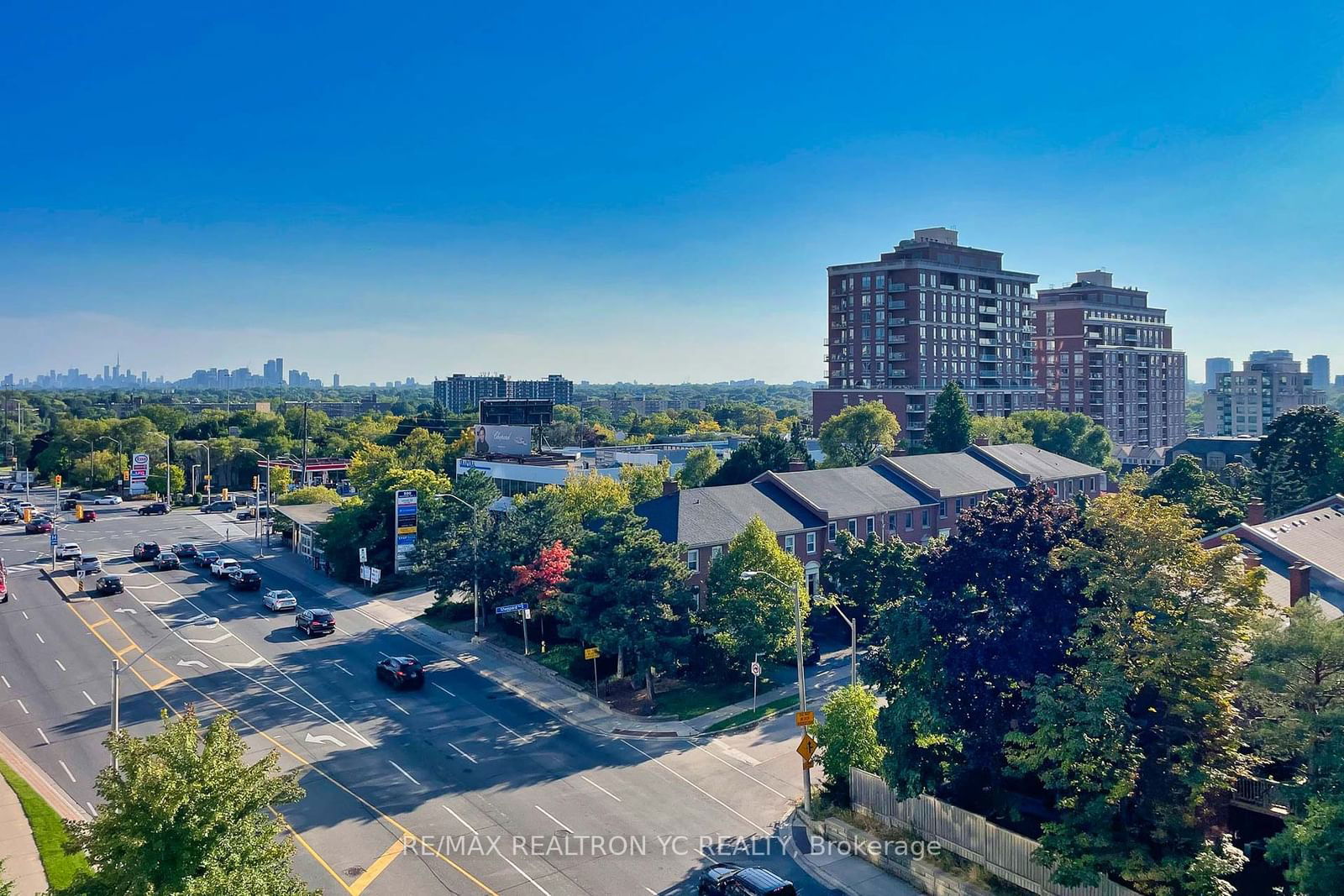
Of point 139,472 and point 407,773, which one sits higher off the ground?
point 139,472

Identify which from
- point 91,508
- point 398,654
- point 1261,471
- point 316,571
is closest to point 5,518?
point 91,508

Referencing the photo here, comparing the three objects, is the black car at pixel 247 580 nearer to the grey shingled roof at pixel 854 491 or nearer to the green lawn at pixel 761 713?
the grey shingled roof at pixel 854 491

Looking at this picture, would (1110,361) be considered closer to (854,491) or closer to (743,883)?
(854,491)

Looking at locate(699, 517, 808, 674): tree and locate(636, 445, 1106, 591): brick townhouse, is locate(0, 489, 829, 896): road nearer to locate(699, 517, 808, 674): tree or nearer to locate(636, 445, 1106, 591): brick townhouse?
locate(699, 517, 808, 674): tree

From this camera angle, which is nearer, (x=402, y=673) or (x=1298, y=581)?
(x=1298, y=581)

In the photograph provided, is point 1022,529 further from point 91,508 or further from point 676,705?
point 91,508

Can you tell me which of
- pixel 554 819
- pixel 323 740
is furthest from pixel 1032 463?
pixel 323 740

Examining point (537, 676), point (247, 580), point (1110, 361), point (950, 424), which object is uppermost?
point (1110, 361)
